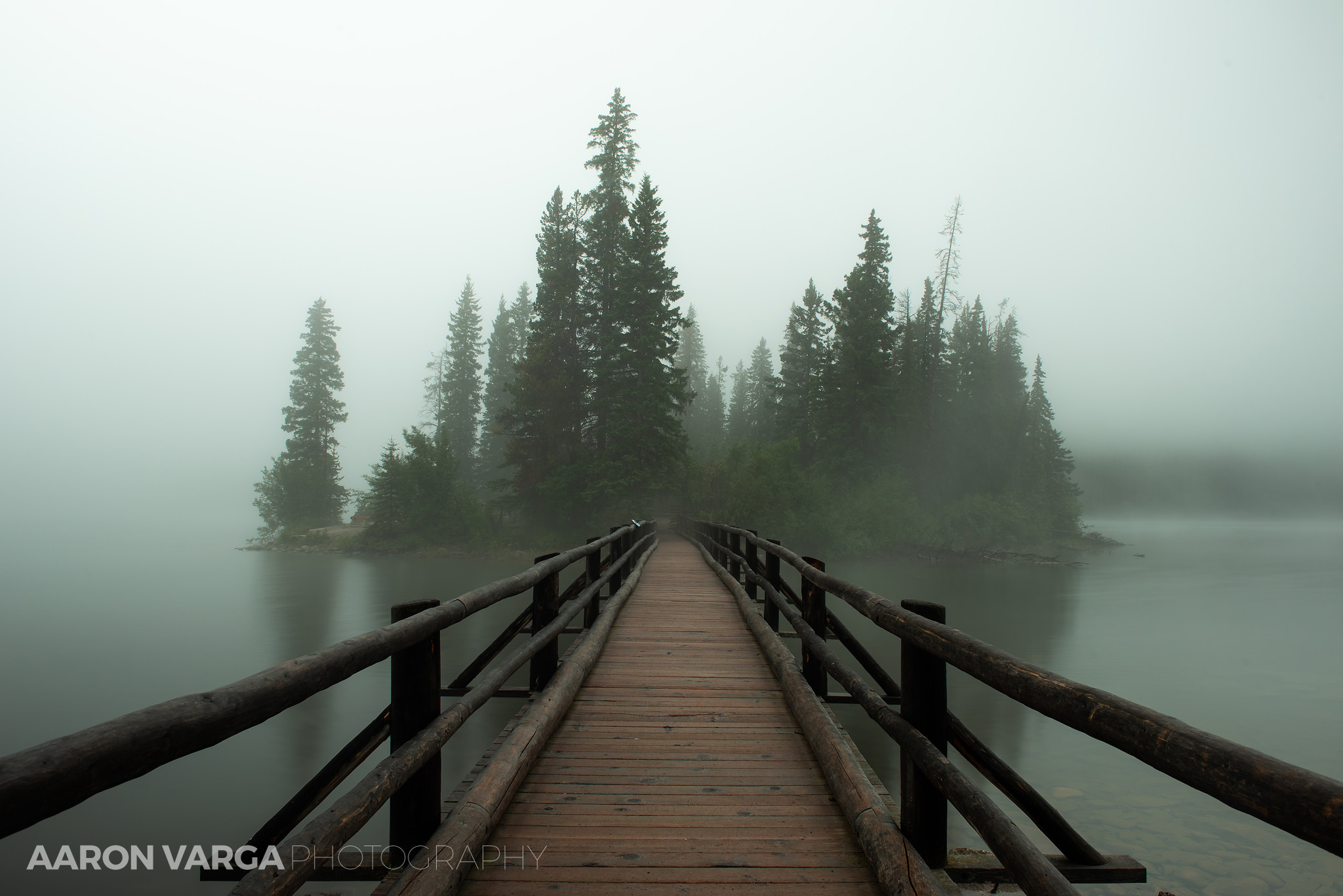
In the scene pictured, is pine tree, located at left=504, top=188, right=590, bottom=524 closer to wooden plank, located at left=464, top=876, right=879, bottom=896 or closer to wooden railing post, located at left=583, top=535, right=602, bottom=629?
wooden railing post, located at left=583, top=535, right=602, bottom=629

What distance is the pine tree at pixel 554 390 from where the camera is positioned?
31828 millimetres

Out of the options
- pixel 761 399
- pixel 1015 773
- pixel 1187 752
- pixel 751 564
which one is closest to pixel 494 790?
pixel 1015 773

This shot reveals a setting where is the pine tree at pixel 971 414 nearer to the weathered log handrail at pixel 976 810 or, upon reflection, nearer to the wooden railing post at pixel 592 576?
the wooden railing post at pixel 592 576

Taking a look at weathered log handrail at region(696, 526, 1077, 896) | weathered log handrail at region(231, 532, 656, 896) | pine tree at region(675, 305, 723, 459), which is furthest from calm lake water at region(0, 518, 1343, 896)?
pine tree at region(675, 305, 723, 459)

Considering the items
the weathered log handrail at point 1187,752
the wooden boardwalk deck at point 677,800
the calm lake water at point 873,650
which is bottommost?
the calm lake water at point 873,650

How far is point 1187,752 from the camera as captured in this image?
1.16m

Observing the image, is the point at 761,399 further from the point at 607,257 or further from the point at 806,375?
the point at 607,257

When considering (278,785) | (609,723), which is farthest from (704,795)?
(278,785)

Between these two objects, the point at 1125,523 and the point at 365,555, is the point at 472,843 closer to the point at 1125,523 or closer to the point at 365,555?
the point at 365,555

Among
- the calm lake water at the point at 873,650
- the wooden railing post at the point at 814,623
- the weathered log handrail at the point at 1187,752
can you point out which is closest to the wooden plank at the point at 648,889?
the weathered log handrail at the point at 1187,752

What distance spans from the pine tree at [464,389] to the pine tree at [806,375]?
941 inches

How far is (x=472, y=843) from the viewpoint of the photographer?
241cm

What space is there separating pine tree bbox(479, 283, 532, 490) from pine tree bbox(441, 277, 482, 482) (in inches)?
39.1

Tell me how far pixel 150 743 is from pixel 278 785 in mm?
14284
